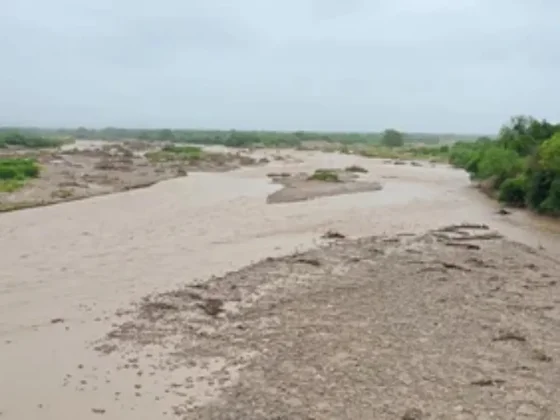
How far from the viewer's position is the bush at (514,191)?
3528 centimetres

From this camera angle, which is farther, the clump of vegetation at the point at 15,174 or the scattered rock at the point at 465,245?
the clump of vegetation at the point at 15,174

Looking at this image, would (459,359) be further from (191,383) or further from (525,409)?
(191,383)

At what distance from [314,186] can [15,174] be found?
62.6 feet

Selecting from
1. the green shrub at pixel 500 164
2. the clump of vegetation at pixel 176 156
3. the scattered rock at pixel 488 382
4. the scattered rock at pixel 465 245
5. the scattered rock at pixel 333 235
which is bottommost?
the clump of vegetation at pixel 176 156

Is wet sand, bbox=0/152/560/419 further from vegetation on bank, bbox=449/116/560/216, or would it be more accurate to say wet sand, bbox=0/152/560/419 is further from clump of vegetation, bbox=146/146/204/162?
clump of vegetation, bbox=146/146/204/162

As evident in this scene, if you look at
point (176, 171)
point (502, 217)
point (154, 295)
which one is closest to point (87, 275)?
point (154, 295)

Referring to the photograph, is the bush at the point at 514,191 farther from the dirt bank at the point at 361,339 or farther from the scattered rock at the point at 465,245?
the dirt bank at the point at 361,339

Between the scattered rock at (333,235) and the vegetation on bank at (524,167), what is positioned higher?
the vegetation on bank at (524,167)

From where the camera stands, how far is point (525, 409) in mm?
9430

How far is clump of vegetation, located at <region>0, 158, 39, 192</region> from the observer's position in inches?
1520

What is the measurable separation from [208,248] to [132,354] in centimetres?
1122

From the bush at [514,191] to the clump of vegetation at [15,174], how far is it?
1047 inches

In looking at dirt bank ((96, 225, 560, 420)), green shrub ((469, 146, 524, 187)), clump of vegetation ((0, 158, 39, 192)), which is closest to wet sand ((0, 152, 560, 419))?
dirt bank ((96, 225, 560, 420))

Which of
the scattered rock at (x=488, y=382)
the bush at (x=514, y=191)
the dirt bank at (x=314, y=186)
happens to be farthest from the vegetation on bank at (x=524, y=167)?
the scattered rock at (x=488, y=382)
